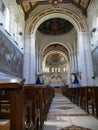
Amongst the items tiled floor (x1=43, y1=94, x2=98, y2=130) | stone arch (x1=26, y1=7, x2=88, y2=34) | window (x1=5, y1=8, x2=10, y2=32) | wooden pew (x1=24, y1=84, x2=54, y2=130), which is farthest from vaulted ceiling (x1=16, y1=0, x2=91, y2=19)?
wooden pew (x1=24, y1=84, x2=54, y2=130)

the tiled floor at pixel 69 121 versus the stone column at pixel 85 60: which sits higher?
the stone column at pixel 85 60

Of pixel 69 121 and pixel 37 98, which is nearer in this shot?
pixel 37 98

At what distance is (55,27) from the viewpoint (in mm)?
23578

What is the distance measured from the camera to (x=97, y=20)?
12.4 m

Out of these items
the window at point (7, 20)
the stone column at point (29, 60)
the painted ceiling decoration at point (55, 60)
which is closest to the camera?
the window at point (7, 20)

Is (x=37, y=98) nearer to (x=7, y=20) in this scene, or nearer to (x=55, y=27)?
(x=7, y=20)

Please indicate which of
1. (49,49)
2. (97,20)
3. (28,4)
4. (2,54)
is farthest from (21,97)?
(49,49)

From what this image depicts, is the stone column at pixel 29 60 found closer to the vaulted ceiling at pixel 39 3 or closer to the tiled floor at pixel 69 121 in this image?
the vaulted ceiling at pixel 39 3

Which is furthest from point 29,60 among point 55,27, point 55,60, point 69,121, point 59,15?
point 55,60

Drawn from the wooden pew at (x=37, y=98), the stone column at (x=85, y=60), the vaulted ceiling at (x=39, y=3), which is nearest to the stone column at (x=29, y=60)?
the vaulted ceiling at (x=39, y=3)

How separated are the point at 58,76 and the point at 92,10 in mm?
24271

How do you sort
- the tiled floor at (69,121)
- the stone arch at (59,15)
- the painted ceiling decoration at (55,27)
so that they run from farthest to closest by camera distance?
1. the painted ceiling decoration at (55,27)
2. the stone arch at (59,15)
3. the tiled floor at (69,121)

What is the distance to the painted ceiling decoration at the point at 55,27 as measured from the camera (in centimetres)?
2256

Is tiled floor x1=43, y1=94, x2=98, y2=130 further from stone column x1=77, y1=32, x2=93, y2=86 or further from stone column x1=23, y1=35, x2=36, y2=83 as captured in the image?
stone column x1=23, y1=35, x2=36, y2=83
